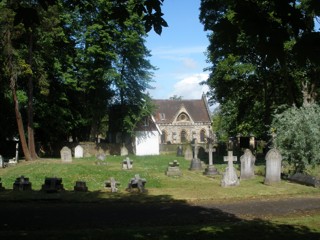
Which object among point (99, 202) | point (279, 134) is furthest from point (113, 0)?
point (279, 134)

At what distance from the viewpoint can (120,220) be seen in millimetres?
10352

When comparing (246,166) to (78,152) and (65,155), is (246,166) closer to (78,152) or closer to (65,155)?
(65,155)

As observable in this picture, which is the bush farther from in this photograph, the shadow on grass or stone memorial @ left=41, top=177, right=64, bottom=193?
stone memorial @ left=41, top=177, right=64, bottom=193

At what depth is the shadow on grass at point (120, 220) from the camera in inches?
313

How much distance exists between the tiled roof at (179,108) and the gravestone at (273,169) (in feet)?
207

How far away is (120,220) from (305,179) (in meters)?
10.4

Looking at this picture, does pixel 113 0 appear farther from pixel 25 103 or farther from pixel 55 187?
pixel 25 103

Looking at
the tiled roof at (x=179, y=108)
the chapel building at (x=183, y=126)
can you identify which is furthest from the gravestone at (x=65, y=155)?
the tiled roof at (x=179, y=108)

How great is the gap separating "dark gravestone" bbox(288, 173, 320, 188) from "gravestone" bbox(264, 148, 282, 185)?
2.79 ft

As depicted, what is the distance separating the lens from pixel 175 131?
270ft

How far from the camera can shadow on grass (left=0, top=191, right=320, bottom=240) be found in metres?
7.94

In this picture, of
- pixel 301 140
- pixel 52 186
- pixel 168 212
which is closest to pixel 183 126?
pixel 301 140

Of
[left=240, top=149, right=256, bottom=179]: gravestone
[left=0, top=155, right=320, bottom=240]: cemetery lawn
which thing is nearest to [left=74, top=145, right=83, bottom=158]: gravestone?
[left=0, top=155, right=320, bottom=240]: cemetery lawn

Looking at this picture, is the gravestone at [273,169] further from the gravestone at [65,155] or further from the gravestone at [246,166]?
the gravestone at [65,155]
